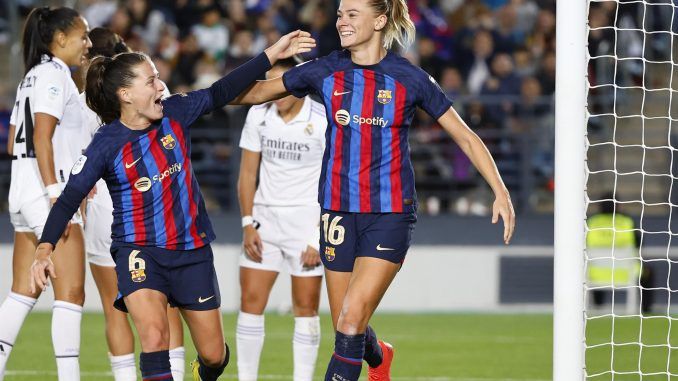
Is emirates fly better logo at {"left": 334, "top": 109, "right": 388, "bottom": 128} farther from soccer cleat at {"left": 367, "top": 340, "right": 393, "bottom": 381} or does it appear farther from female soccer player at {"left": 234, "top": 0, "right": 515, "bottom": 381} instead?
soccer cleat at {"left": 367, "top": 340, "right": 393, "bottom": 381}

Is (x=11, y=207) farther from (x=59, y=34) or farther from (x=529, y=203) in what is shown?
(x=529, y=203)

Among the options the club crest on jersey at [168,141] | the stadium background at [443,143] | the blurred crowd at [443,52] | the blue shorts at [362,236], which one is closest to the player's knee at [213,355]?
the blue shorts at [362,236]

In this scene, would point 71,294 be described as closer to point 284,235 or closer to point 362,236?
point 284,235

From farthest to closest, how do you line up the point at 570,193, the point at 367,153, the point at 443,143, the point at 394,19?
the point at 443,143, the point at 394,19, the point at 367,153, the point at 570,193

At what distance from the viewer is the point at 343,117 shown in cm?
536

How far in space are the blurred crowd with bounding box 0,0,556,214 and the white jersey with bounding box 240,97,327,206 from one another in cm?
644

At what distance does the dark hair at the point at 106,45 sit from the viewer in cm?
642

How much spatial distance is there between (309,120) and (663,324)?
6.35 metres

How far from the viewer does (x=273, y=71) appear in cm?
659

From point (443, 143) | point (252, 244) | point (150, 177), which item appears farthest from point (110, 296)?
point (443, 143)

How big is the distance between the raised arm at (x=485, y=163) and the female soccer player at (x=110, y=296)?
6.22 ft

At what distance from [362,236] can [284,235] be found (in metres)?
1.53

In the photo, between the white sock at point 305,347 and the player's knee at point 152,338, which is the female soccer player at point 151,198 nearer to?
the player's knee at point 152,338

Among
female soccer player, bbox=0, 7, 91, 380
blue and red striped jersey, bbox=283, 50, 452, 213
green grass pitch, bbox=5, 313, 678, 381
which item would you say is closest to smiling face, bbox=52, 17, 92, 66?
female soccer player, bbox=0, 7, 91, 380
